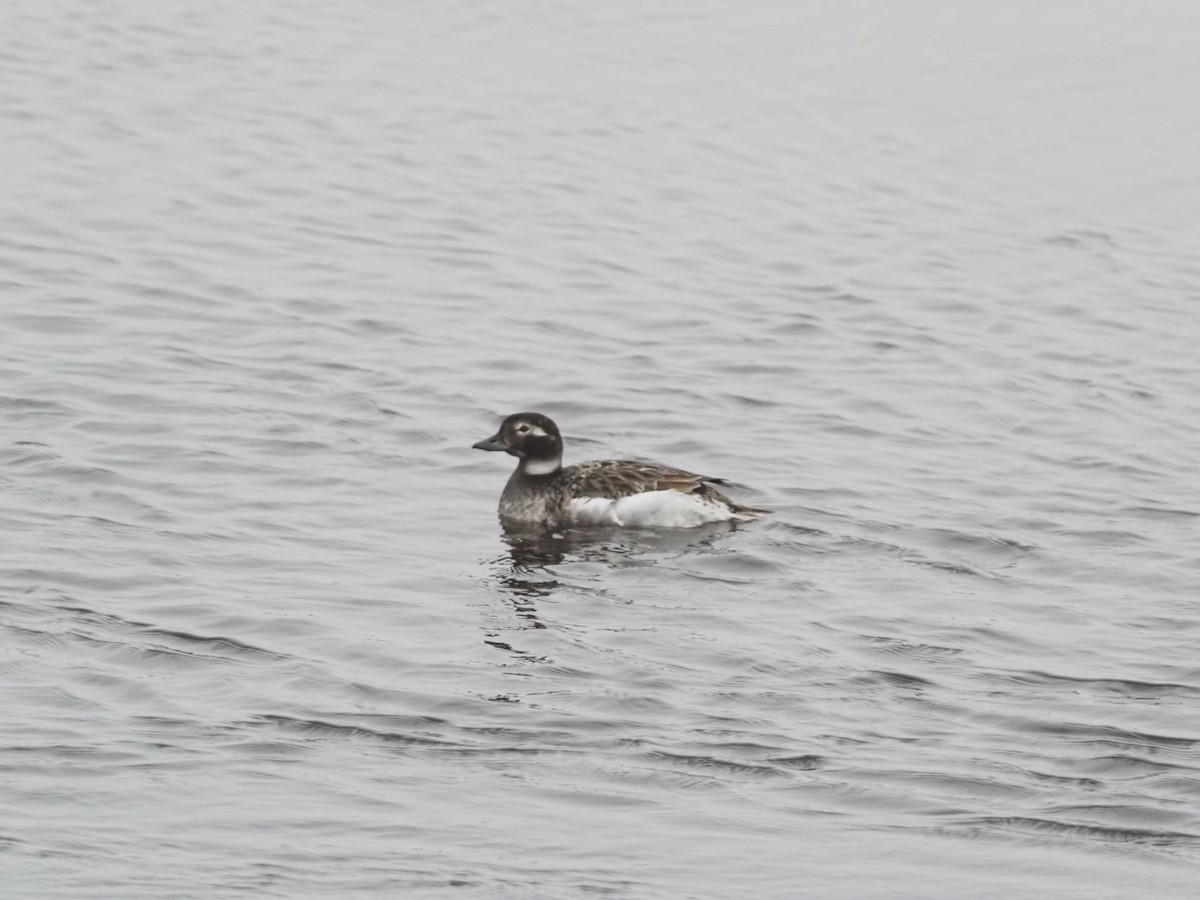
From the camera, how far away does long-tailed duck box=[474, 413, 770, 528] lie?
1389 centimetres

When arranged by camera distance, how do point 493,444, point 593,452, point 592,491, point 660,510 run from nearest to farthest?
point 660,510 → point 592,491 → point 493,444 → point 593,452

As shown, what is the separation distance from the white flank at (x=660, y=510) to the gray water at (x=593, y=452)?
0.15 m

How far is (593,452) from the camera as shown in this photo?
52.0ft

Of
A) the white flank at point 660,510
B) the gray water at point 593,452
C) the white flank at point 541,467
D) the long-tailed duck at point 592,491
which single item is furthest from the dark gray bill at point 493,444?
the white flank at point 660,510

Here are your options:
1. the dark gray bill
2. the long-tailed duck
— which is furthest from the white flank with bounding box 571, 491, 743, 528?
the dark gray bill

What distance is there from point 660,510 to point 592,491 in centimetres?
52

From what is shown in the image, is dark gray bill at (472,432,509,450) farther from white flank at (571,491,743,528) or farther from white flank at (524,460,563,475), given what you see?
white flank at (571,491,743,528)

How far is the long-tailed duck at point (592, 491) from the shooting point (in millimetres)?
13891

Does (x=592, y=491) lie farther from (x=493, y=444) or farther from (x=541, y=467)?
(x=493, y=444)

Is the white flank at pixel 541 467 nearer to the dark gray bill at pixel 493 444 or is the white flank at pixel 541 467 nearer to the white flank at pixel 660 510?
the dark gray bill at pixel 493 444

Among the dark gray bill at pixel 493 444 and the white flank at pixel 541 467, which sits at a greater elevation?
the dark gray bill at pixel 493 444

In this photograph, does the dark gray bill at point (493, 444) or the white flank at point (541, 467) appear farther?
the dark gray bill at point (493, 444)

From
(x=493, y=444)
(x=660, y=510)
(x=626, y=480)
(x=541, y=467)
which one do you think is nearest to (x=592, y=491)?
(x=626, y=480)

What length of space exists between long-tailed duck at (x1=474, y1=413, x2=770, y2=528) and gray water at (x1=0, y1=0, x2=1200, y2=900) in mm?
212
